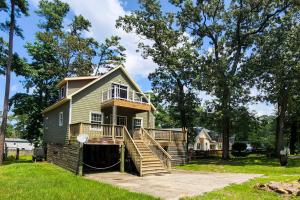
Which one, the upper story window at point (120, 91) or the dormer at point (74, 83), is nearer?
the upper story window at point (120, 91)

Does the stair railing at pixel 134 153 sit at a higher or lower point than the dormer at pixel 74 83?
lower

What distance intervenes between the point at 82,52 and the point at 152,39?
10184mm

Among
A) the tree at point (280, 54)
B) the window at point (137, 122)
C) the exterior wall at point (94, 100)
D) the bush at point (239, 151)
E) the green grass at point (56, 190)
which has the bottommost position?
the bush at point (239, 151)

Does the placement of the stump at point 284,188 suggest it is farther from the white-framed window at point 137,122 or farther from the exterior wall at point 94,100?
the white-framed window at point 137,122

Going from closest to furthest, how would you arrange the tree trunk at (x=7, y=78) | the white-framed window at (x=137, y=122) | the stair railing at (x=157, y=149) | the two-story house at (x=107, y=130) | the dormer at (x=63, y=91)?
the two-story house at (x=107, y=130) → the stair railing at (x=157, y=149) → the dormer at (x=63, y=91) → the white-framed window at (x=137, y=122) → the tree trunk at (x=7, y=78)

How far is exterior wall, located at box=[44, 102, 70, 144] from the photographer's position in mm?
21766

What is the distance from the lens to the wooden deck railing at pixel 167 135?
73.7 ft

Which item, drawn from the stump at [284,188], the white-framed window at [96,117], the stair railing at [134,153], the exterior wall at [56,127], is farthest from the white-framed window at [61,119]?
the stump at [284,188]

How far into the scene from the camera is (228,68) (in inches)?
1131

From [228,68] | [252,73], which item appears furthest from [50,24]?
[252,73]

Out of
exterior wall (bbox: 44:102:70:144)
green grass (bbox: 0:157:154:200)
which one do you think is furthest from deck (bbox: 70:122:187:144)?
green grass (bbox: 0:157:154:200)

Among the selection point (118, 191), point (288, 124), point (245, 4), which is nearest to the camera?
point (118, 191)

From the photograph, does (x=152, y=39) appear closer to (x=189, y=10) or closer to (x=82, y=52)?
(x=189, y=10)

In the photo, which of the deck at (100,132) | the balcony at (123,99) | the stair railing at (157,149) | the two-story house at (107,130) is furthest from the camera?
the balcony at (123,99)
